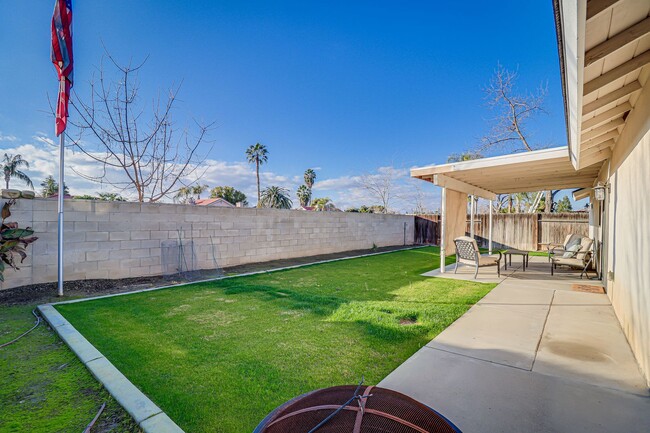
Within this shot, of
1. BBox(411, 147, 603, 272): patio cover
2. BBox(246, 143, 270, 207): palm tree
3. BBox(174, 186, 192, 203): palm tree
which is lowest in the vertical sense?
Answer: BBox(174, 186, 192, 203): palm tree

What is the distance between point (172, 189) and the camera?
838 centimetres

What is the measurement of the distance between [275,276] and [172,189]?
14.1ft

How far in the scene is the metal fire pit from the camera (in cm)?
106

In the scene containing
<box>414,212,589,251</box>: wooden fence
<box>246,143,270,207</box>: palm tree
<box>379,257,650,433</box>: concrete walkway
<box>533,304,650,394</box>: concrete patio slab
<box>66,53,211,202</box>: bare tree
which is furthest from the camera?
<box>246,143,270,207</box>: palm tree

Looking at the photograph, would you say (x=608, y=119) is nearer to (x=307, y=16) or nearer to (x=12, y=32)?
(x=307, y=16)

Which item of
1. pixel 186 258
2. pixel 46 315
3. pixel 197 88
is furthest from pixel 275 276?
pixel 197 88

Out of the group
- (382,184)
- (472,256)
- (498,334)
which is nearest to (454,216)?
(472,256)

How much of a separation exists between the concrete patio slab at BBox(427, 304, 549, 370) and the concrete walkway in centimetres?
1

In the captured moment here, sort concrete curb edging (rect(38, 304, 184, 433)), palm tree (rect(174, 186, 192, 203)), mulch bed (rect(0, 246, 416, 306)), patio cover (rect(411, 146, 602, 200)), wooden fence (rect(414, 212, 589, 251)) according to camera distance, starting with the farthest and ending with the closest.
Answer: wooden fence (rect(414, 212, 589, 251)) < palm tree (rect(174, 186, 192, 203)) < patio cover (rect(411, 146, 602, 200)) < mulch bed (rect(0, 246, 416, 306)) < concrete curb edging (rect(38, 304, 184, 433))

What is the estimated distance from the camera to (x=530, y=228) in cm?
1294

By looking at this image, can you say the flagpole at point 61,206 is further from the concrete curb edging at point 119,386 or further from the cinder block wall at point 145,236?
the concrete curb edging at point 119,386

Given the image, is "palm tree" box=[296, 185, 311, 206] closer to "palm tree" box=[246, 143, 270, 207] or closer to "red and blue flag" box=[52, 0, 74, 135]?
"palm tree" box=[246, 143, 270, 207]

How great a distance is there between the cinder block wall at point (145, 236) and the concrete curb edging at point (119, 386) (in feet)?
8.01

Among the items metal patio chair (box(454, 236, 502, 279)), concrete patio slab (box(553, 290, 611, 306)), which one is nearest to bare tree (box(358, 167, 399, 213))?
metal patio chair (box(454, 236, 502, 279))
